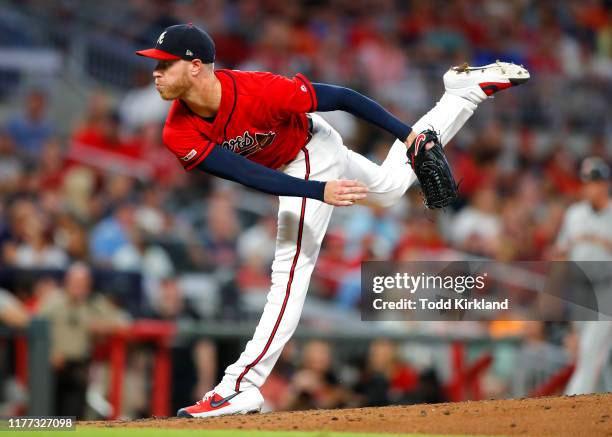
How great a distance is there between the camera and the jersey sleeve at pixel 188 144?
5609 mm

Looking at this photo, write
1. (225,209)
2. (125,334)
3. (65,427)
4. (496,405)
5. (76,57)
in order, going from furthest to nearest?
(76,57), (225,209), (125,334), (496,405), (65,427)

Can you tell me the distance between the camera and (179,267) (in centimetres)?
1015

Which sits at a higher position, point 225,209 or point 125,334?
point 225,209

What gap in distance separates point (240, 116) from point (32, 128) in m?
6.55

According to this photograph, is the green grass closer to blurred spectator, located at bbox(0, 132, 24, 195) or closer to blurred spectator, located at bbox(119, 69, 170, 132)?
blurred spectator, located at bbox(0, 132, 24, 195)

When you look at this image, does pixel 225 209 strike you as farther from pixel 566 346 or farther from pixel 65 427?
pixel 65 427

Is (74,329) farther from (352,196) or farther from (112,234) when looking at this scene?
(352,196)

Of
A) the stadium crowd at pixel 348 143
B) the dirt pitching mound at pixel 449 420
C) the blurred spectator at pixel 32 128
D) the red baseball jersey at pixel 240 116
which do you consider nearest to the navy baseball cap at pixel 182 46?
the red baseball jersey at pixel 240 116

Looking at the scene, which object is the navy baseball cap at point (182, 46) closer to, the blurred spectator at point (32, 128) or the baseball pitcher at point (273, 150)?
the baseball pitcher at point (273, 150)

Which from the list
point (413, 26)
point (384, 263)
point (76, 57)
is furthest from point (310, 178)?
point (413, 26)

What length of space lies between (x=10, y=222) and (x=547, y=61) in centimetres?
794

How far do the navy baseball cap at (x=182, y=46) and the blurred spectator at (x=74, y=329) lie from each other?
360cm

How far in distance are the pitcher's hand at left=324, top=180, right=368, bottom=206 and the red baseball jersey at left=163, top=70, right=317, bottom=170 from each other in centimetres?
61

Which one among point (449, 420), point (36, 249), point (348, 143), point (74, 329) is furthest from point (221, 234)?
point (449, 420)
